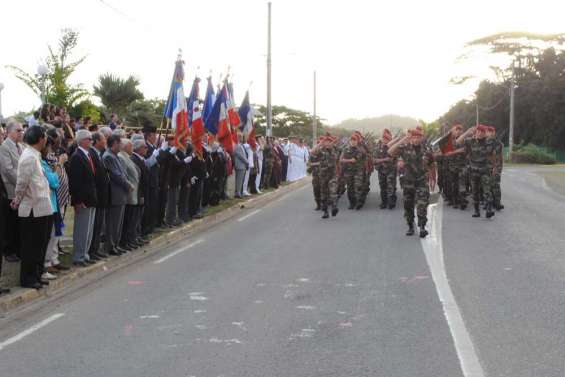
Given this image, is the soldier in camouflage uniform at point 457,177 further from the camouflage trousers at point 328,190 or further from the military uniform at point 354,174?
the camouflage trousers at point 328,190

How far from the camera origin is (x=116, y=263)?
11078 millimetres

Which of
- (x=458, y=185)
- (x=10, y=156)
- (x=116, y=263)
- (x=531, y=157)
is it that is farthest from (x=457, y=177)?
(x=531, y=157)

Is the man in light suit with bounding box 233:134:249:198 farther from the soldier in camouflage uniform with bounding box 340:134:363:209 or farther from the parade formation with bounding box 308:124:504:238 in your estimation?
the soldier in camouflage uniform with bounding box 340:134:363:209

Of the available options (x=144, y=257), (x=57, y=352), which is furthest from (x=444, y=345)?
(x=144, y=257)

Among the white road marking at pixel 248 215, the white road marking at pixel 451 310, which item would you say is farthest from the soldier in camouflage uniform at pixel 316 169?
the white road marking at pixel 451 310

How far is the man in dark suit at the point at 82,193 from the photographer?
33.6ft

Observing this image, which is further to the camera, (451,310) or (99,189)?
(99,189)

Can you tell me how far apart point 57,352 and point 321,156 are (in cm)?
1207

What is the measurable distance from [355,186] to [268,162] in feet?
25.4

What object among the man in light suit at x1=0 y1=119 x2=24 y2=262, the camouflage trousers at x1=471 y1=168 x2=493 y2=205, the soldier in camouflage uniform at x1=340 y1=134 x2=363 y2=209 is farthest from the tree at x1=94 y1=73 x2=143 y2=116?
the man in light suit at x1=0 y1=119 x2=24 y2=262

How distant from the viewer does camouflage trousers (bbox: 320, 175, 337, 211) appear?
17453mm

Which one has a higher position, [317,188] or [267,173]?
[267,173]

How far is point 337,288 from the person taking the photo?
903 cm

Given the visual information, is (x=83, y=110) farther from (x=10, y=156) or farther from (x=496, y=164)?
(x=10, y=156)
